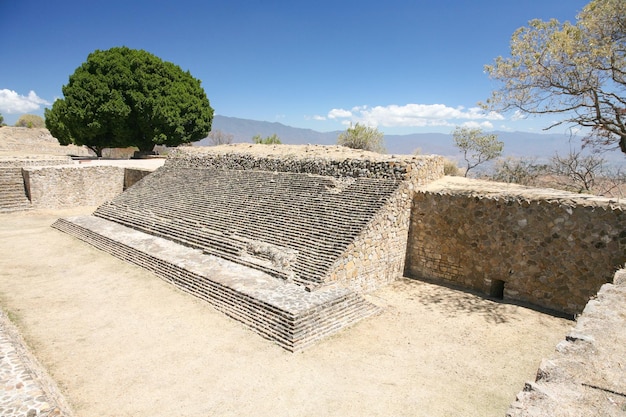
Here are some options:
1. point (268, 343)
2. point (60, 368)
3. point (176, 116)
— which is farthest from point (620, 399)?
point (176, 116)

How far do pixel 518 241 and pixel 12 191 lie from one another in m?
20.4

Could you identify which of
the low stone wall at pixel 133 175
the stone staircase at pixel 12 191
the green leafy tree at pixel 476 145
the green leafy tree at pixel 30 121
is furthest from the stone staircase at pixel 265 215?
the green leafy tree at pixel 30 121

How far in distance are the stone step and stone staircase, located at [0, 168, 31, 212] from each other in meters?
9.53

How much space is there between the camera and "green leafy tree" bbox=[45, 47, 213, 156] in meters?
24.9

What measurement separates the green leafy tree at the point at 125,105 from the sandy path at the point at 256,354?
17.9 m

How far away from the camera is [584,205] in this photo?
8367mm

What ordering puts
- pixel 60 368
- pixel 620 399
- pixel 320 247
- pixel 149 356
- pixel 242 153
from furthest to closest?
pixel 242 153 → pixel 320 247 → pixel 149 356 → pixel 60 368 → pixel 620 399

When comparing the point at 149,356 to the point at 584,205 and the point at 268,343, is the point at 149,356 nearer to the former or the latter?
the point at 268,343

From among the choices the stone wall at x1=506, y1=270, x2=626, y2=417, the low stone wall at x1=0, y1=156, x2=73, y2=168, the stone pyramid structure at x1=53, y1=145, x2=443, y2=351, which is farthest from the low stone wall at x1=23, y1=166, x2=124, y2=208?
the stone wall at x1=506, y1=270, x2=626, y2=417

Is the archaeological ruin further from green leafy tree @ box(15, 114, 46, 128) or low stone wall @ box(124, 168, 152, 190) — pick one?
green leafy tree @ box(15, 114, 46, 128)

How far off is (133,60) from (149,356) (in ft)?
82.2

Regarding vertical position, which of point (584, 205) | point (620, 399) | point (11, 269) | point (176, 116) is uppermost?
point (176, 116)

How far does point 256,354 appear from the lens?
6754 mm

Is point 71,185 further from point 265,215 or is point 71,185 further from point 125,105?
point 265,215
